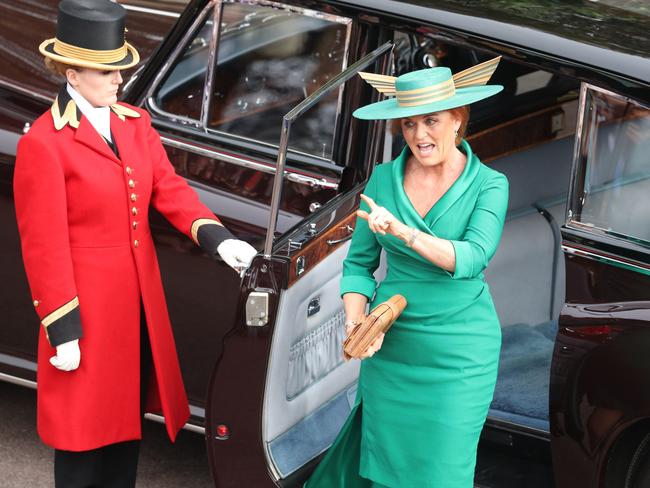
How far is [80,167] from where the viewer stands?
346cm

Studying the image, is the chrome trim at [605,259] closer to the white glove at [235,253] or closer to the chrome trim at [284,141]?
the chrome trim at [284,141]

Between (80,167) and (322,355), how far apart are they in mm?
943

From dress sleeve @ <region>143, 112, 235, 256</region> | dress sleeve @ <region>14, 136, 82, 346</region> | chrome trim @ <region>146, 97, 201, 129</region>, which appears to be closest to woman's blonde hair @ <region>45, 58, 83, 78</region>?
dress sleeve @ <region>14, 136, 82, 346</region>

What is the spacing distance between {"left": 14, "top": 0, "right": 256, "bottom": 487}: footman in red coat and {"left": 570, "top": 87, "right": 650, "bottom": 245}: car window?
1.02 m

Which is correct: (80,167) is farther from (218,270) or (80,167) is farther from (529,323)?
(529,323)

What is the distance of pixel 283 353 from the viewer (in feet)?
11.4

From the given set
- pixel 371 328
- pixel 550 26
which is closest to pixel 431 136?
pixel 371 328

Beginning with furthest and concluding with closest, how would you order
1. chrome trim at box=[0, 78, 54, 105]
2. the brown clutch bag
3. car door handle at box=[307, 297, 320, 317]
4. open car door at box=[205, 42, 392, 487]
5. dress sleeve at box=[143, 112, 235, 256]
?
chrome trim at box=[0, 78, 54, 105]
dress sleeve at box=[143, 112, 235, 256]
car door handle at box=[307, 297, 320, 317]
open car door at box=[205, 42, 392, 487]
the brown clutch bag

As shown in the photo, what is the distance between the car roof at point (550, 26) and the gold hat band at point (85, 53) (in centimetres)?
86

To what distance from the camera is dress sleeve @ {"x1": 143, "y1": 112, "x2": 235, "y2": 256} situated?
3.72 meters

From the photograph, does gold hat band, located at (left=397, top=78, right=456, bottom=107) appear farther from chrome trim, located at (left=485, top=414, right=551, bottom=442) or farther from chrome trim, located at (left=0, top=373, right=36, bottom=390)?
chrome trim, located at (left=0, top=373, right=36, bottom=390)

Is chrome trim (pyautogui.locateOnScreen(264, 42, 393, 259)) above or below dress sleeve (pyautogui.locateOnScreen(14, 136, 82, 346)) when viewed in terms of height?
above

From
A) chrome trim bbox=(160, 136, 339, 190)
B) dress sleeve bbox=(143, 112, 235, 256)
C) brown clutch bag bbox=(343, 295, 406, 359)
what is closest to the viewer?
brown clutch bag bbox=(343, 295, 406, 359)

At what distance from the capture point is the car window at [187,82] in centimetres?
440
